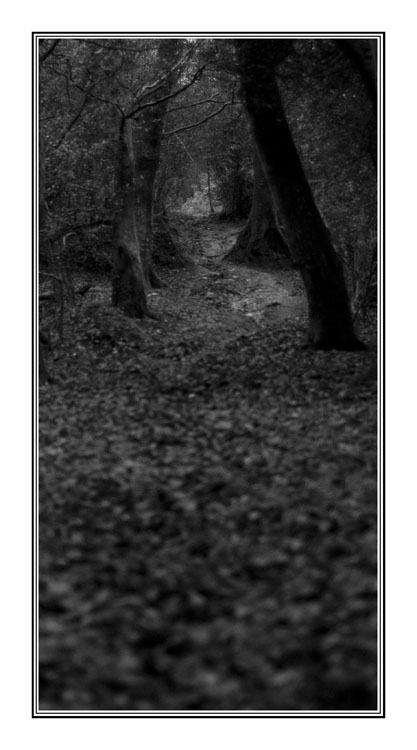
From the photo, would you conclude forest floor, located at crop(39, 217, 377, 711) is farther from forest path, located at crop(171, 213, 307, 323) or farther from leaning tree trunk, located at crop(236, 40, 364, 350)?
forest path, located at crop(171, 213, 307, 323)

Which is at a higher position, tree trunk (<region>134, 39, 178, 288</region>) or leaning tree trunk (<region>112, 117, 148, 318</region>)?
tree trunk (<region>134, 39, 178, 288</region>)

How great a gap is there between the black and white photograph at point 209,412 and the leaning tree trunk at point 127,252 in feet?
0.18

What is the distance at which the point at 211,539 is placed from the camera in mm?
5355

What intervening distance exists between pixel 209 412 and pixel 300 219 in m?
4.67

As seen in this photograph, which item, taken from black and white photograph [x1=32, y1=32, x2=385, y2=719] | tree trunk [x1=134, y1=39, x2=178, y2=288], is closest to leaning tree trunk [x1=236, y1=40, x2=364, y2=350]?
black and white photograph [x1=32, y1=32, x2=385, y2=719]

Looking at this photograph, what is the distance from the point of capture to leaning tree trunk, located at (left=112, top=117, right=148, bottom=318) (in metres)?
16.1

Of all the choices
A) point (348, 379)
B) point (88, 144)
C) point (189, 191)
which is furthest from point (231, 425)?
point (189, 191)

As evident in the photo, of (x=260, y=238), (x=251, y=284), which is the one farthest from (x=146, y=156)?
(x=260, y=238)

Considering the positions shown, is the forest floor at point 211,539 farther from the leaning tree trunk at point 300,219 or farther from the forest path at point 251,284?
the forest path at point 251,284

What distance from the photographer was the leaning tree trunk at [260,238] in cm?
2420

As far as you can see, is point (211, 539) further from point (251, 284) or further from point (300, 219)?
point (251, 284)

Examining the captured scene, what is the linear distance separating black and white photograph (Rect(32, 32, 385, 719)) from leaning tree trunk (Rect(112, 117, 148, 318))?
6 centimetres

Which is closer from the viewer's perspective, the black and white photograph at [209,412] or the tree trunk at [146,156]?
the black and white photograph at [209,412]

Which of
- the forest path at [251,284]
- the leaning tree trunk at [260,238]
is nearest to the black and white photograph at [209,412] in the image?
the forest path at [251,284]
